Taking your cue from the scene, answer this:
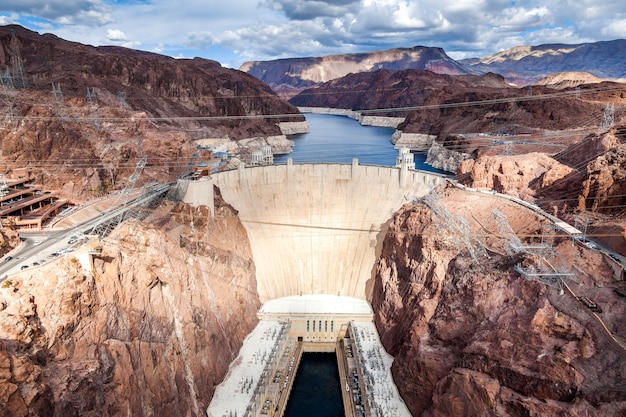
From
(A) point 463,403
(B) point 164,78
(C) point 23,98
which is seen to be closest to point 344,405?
(A) point 463,403

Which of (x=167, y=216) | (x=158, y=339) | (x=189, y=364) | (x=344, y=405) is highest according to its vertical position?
(x=167, y=216)

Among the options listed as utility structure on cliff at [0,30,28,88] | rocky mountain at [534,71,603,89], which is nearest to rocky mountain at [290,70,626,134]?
rocky mountain at [534,71,603,89]

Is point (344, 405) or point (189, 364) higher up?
point (189, 364)

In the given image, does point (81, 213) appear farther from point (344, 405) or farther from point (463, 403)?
point (463, 403)

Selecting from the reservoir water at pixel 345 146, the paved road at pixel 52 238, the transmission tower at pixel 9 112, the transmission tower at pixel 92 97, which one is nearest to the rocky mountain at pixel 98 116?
the transmission tower at pixel 9 112

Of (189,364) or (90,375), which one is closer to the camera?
(90,375)

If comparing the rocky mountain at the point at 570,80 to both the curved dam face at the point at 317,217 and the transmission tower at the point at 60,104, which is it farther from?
the transmission tower at the point at 60,104

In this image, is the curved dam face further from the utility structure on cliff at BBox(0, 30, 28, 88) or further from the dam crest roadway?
the utility structure on cliff at BBox(0, 30, 28, 88)
